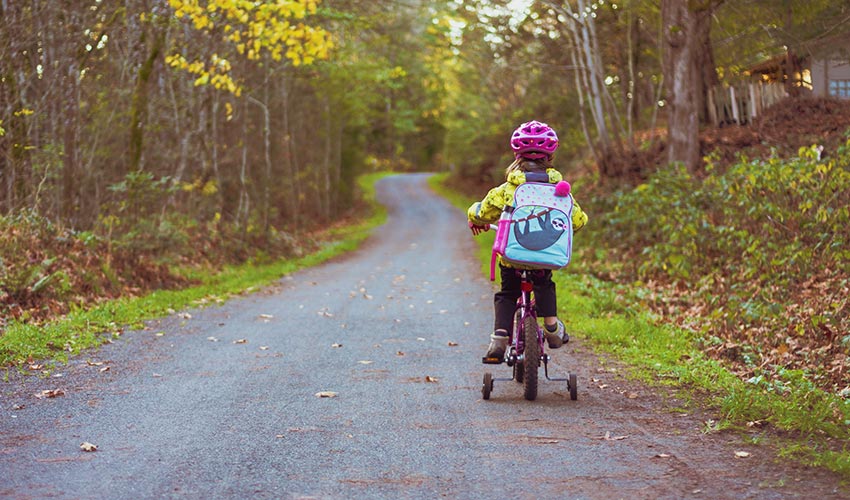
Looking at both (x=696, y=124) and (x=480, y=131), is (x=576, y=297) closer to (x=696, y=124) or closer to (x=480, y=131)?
(x=696, y=124)

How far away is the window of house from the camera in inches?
555

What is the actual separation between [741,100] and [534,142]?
690 inches

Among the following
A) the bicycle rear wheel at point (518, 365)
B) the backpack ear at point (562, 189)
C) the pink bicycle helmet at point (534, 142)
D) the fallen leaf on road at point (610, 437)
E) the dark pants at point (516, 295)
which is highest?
the pink bicycle helmet at point (534, 142)

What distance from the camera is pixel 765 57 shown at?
1858 centimetres

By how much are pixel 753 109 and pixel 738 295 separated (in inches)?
450

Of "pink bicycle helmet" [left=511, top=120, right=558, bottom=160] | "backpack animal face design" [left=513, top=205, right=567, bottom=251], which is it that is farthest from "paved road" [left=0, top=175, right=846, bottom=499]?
"pink bicycle helmet" [left=511, top=120, right=558, bottom=160]

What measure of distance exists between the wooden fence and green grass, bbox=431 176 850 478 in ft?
29.6

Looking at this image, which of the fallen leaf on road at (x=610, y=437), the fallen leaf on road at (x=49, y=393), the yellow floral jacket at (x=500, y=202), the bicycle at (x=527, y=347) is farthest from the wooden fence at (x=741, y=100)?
the fallen leaf on road at (x=49, y=393)

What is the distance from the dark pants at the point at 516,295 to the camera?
6.75 metres

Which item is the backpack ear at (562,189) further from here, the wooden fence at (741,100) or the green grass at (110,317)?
the wooden fence at (741,100)

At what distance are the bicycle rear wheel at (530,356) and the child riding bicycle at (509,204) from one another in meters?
0.17

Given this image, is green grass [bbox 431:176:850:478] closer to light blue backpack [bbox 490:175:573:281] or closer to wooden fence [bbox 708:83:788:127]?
light blue backpack [bbox 490:175:573:281]

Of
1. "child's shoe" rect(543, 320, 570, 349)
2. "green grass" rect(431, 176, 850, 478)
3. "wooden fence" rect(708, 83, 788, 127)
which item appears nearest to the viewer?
"green grass" rect(431, 176, 850, 478)

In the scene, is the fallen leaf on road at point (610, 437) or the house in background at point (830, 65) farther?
the house in background at point (830, 65)
